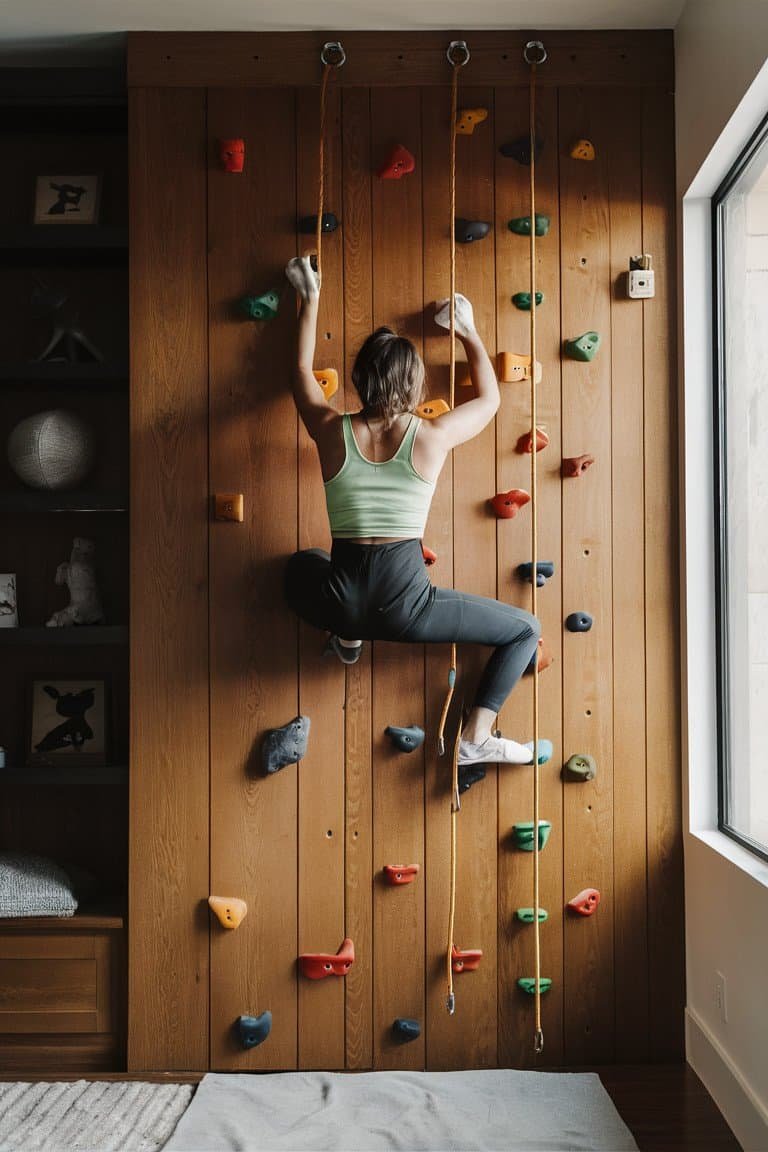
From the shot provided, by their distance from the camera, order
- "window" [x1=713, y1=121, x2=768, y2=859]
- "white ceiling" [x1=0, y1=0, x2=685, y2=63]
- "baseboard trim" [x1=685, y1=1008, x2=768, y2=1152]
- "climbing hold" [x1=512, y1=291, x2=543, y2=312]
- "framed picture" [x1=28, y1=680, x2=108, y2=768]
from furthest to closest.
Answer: "framed picture" [x1=28, y1=680, x2=108, y2=768]
"climbing hold" [x1=512, y1=291, x2=543, y2=312]
"white ceiling" [x1=0, y1=0, x2=685, y2=63]
"window" [x1=713, y1=121, x2=768, y2=859]
"baseboard trim" [x1=685, y1=1008, x2=768, y2=1152]

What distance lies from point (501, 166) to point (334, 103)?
50cm

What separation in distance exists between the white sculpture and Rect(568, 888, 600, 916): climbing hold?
1.56 m

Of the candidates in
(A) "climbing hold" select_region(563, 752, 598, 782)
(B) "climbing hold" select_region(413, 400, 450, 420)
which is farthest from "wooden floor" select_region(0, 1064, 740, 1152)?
(B) "climbing hold" select_region(413, 400, 450, 420)

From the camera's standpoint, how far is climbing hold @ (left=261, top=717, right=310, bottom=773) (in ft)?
8.44

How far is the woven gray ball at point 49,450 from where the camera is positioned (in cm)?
262

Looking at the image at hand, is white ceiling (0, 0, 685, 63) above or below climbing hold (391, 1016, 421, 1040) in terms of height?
above

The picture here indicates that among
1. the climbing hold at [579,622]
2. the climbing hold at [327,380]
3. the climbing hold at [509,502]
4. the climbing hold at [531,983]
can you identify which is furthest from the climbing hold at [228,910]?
the climbing hold at [327,380]

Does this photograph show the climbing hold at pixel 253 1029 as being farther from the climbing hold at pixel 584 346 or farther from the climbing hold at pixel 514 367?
the climbing hold at pixel 584 346

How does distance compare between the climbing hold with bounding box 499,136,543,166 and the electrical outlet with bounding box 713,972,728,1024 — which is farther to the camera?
the climbing hold with bounding box 499,136,543,166

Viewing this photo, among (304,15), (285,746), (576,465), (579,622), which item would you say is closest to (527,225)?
(576,465)

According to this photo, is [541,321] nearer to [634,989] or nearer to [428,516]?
[428,516]

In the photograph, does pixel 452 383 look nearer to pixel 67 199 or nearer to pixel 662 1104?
pixel 67 199

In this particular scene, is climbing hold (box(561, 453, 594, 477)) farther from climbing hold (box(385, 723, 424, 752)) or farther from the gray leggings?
climbing hold (box(385, 723, 424, 752))

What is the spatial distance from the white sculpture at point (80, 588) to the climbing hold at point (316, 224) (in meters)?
1.09
